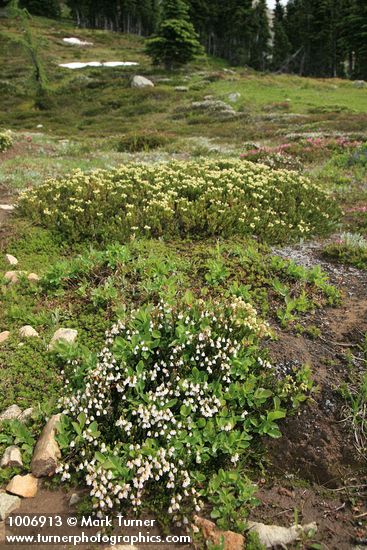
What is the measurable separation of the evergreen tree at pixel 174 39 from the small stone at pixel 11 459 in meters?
63.6

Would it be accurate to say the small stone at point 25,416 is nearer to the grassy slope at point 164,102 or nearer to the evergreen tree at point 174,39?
the grassy slope at point 164,102

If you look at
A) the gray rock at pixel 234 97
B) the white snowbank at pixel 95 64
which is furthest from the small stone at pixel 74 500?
the white snowbank at pixel 95 64

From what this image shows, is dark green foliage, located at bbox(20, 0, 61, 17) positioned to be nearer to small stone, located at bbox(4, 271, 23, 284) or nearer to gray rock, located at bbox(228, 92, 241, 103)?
gray rock, located at bbox(228, 92, 241, 103)

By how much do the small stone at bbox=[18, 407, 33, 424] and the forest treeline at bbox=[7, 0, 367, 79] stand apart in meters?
75.6

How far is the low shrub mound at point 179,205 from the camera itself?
8.62m

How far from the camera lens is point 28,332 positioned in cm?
594

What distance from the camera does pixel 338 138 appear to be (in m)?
21.5

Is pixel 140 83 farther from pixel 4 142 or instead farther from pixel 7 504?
pixel 7 504

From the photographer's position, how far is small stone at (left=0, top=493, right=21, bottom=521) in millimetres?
3881

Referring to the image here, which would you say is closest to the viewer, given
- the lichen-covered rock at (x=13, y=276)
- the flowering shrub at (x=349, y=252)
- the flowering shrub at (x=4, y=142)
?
the lichen-covered rock at (x=13, y=276)

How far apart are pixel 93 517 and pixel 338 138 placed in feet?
72.0

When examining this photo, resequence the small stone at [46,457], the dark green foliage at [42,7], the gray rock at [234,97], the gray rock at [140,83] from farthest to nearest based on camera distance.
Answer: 1. the dark green foliage at [42,7]
2. the gray rock at [140,83]
3. the gray rock at [234,97]
4. the small stone at [46,457]

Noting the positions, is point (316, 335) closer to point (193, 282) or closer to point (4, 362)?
point (193, 282)

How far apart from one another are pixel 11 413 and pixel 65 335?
1295 millimetres
